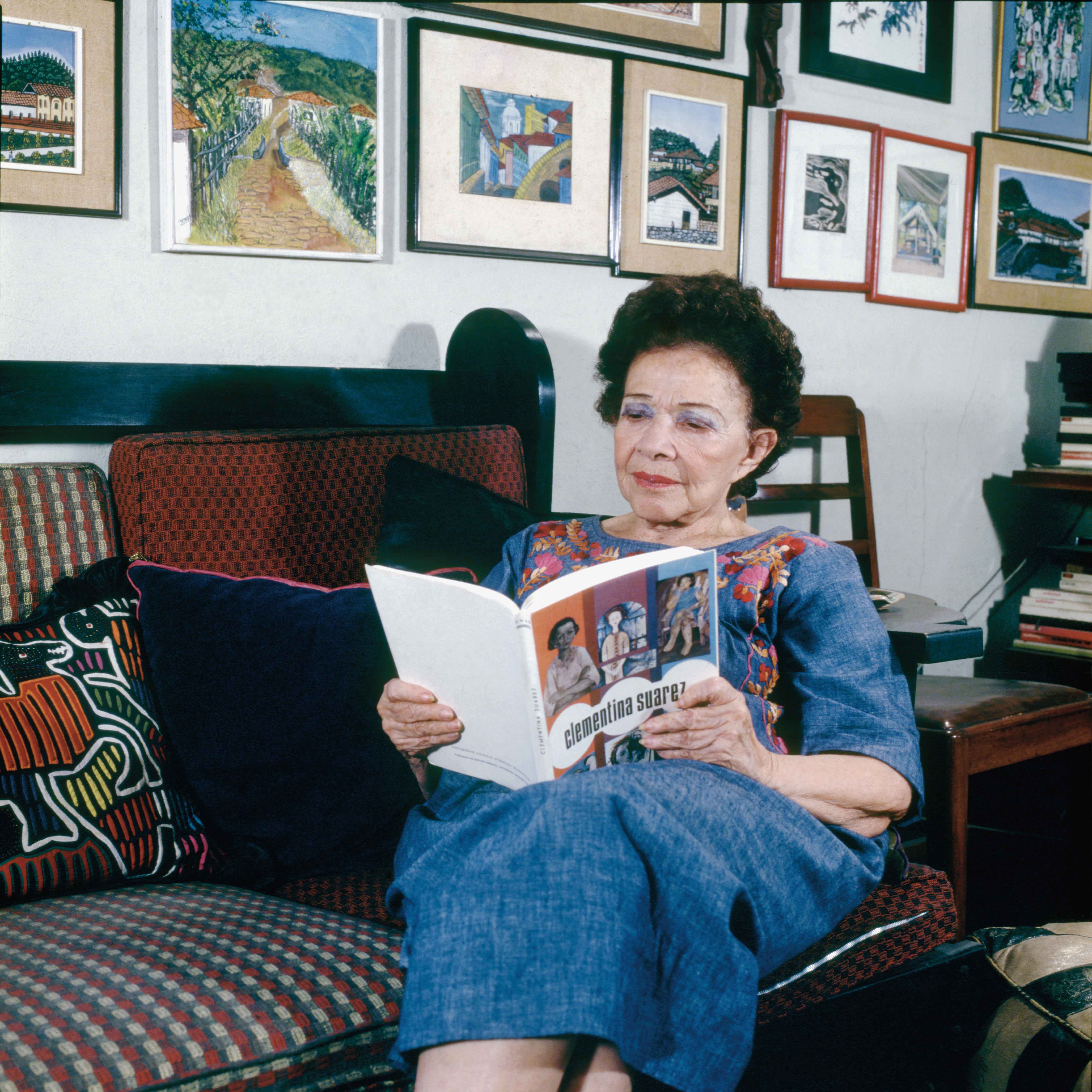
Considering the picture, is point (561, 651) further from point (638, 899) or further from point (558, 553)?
point (558, 553)

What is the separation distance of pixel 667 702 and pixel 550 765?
0.45 ft

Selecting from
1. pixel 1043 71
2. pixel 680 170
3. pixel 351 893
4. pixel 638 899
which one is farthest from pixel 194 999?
pixel 1043 71

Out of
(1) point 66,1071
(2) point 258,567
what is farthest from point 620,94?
(1) point 66,1071

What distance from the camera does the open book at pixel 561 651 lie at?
0.85m

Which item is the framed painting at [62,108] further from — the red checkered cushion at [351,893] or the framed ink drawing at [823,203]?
the framed ink drawing at [823,203]

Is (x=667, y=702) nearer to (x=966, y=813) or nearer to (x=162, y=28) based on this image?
(x=966, y=813)

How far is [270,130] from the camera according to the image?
1633mm

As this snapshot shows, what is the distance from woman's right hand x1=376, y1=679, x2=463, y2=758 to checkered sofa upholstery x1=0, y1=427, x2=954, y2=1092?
20 cm

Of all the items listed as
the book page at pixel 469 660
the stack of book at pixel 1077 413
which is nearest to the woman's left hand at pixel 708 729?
the book page at pixel 469 660

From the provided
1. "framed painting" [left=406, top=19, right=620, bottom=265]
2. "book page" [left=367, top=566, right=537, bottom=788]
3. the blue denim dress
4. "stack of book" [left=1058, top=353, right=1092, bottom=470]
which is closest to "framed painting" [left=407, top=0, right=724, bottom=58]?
"framed painting" [left=406, top=19, right=620, bottom=265]

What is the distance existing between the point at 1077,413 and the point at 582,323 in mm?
1354

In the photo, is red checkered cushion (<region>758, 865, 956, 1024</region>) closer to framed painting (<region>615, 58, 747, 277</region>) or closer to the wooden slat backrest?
the wooden slat backrest

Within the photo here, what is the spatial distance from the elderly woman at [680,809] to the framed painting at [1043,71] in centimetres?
171

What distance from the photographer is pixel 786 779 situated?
3.24 ft
